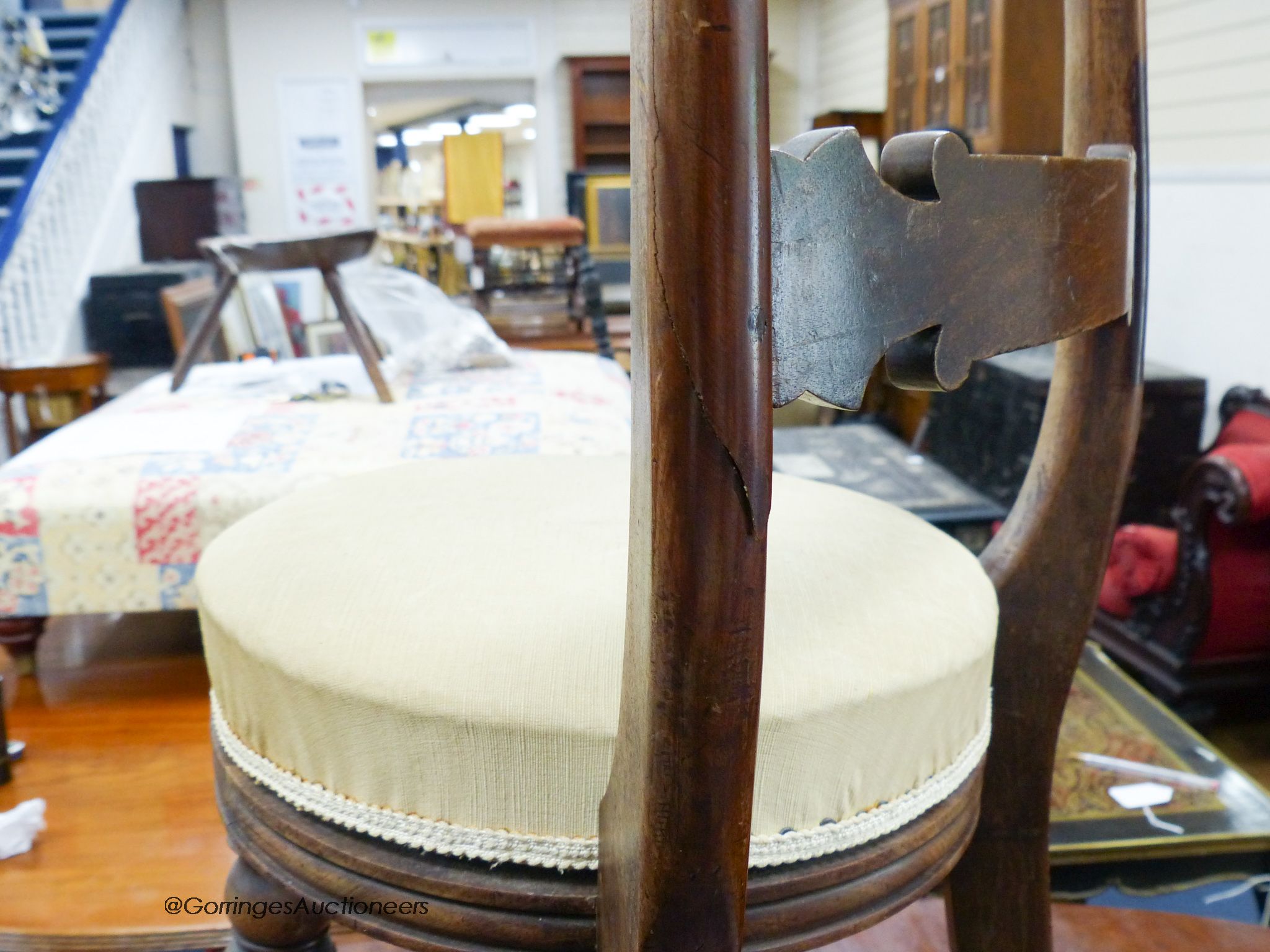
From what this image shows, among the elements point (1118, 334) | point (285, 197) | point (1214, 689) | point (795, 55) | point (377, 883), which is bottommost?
point (1214, 689)

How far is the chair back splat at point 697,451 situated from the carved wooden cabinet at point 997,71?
359cm

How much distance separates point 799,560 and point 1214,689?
2.16 m

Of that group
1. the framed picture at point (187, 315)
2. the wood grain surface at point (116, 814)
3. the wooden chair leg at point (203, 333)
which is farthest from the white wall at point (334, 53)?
the wood grain surface at point (116, 814)

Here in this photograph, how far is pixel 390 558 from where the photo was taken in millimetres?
549

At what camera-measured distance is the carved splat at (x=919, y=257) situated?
315 mm

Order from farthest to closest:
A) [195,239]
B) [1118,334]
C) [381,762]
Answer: [195,239] < [1118,334] < [381,762]

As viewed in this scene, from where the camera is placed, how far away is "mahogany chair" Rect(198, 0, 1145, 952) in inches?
11.6

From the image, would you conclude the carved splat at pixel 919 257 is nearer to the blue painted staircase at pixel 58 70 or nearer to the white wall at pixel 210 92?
the blue painted staircase at pixel 58 70

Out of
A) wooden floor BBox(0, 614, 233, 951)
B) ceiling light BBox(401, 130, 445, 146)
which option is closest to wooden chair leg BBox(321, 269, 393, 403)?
wooden floor BBox(0, 614, 233, 951)

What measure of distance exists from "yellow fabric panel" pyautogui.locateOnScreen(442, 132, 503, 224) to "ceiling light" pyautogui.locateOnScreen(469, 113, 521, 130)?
3.3 inches

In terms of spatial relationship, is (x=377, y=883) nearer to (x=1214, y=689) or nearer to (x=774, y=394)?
(x=774, y=394)

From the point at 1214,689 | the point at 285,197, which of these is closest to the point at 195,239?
the point at 285,197

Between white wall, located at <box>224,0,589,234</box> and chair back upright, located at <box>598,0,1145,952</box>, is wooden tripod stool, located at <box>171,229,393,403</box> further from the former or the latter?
white wall, located at <box>224,0,589,234</box>

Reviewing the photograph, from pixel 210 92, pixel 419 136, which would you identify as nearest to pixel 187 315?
pixel 210 92
